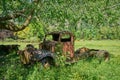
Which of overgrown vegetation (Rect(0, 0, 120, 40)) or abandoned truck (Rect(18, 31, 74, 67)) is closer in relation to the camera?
overgrown vegetation (Rect(0, 0, 120, 40))

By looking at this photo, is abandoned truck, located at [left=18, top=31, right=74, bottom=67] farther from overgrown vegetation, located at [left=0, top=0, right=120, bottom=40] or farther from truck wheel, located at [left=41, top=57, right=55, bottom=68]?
overgrown vegetation, located at [left=0, top=0, right=120, bottom=40]

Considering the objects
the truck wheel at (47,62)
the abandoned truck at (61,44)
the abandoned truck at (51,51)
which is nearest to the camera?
the truck wheel at (47,62)

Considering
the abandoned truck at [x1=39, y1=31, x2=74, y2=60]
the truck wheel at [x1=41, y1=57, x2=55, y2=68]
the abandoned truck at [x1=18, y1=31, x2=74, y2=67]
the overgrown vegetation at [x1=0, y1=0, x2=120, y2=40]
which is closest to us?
the overgrown vegetation at [x1=0, y1=0, x2=120, y2=40]

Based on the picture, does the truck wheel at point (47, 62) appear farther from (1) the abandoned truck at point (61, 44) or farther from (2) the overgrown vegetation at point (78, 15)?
(2) the overgrown vegetation at point (78, 15)

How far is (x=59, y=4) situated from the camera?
783 centimetres

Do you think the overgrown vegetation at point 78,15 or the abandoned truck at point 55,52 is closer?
the overgrown vegetation at point 78,15

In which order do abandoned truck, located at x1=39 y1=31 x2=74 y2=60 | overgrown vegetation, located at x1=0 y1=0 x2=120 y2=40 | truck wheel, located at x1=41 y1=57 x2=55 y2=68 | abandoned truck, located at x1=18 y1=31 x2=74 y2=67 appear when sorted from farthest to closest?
1. abandoned truck, located at x1=39 y1=31 x2=74 y2=60
2. abandoned truck, located at x1=18 y1=31 x2=74 y2=67
3. truck wheel, located at x1=41 y1=57 x2=55 y2=68
4. overgrown vegetation, located at x1=0 y1=0 x2=120 y2=40

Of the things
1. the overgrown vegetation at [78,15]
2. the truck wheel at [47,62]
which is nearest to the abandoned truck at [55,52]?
the truck wheel at [47,62]

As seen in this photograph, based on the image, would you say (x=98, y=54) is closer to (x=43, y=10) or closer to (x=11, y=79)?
(x=11, y=79)

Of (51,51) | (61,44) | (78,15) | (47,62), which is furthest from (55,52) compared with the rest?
(78,15)

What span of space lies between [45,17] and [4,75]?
15.5 ft

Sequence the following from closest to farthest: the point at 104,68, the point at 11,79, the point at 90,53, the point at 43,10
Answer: the point at 43,10, the point at 11,79, the point at 104,68, the point at 90,53

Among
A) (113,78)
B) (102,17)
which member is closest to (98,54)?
(113,78)

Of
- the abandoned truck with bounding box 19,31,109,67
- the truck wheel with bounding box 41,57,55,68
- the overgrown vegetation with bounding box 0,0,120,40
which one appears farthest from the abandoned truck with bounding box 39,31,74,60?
the overgrown vegetation with bounding box 0,0,120,40
